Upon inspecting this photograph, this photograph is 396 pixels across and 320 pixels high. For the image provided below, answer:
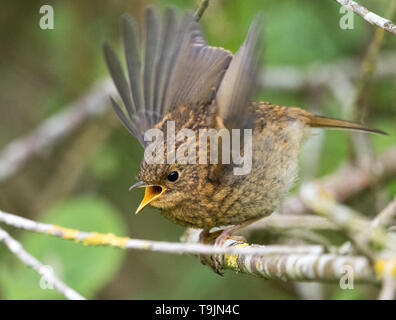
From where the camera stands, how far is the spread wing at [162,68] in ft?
12.2

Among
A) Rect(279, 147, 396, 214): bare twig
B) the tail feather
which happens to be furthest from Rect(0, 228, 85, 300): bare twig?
Rect(279, 147, 396, 214): bare twig

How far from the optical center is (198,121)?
3547 millimetres

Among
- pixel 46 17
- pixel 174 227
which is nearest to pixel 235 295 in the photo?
pixel 174 227

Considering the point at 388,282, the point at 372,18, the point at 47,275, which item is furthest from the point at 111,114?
the point at 388,282

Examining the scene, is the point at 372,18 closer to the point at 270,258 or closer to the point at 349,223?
the point at 270,258

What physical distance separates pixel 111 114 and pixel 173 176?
2.78m

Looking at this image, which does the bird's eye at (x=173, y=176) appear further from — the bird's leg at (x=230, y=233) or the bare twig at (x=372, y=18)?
the bare twig at (x=372, y=18)

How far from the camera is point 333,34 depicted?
6223mm

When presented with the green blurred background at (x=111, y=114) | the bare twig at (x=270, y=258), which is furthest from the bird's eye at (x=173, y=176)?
the green blurred background at (x=111, y=114)

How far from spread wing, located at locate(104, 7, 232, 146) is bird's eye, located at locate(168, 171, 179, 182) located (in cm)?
48

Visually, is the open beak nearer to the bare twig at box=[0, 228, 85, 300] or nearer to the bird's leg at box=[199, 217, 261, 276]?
the bird's leg at box=[199, 217, 261, 276]

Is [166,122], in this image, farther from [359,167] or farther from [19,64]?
[19,64]

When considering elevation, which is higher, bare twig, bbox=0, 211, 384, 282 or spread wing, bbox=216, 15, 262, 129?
spread wing, bbox=216, 15, 262, 129

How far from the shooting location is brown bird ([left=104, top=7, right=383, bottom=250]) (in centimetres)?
342
